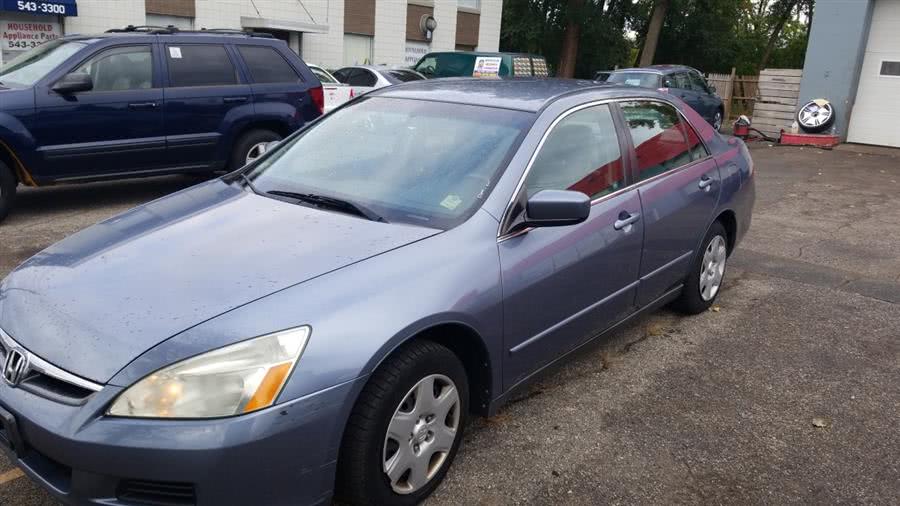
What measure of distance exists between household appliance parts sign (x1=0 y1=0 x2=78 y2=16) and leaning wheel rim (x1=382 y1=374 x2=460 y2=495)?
16106 millimetres

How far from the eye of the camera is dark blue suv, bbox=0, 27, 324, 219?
6797mm

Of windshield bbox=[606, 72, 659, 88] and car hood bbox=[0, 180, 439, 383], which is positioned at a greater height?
windshield bbox=[606, 72, 659, 88]

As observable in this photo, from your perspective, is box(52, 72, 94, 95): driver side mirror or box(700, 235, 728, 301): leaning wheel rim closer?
box(700, 235, 728, 301): leaning wheel rim

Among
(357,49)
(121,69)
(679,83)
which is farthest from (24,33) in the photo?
(679,83)

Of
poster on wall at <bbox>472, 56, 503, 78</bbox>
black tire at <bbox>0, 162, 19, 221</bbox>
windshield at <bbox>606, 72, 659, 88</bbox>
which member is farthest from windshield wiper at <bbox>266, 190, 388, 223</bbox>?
poster on wall at <bbox>472, 56, 503, 78</bbox>

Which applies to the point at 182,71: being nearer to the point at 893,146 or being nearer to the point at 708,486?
the point at 708,486

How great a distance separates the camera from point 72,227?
6.67 metres

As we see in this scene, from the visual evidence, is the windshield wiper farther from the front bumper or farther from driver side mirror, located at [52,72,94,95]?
driver side mirror, located at [52,72,94,95]

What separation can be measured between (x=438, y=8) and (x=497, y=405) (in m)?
24.5

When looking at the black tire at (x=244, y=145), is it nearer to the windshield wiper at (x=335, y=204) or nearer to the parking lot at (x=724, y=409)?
the parking lot at (x=724, y=409)

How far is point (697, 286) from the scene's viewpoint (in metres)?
4.79

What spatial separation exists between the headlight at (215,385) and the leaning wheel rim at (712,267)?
333cm

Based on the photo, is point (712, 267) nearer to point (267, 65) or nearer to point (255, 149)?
point (255, 149)

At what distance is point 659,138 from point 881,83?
1403cm
